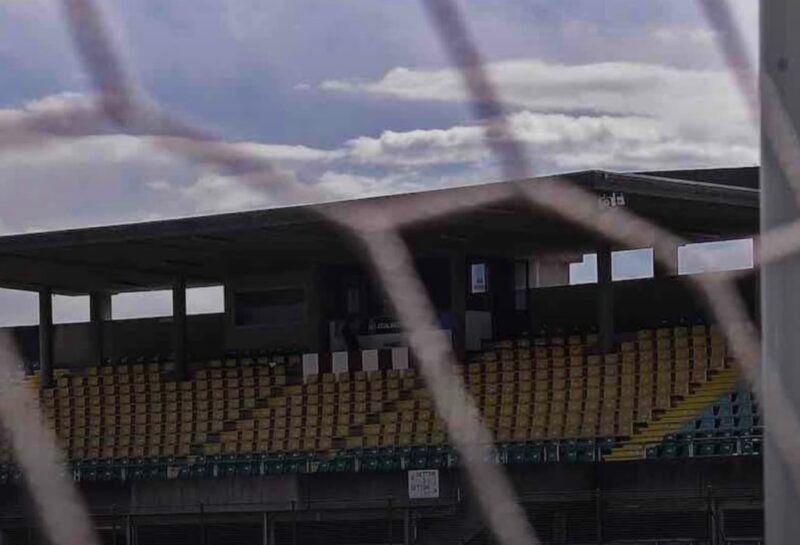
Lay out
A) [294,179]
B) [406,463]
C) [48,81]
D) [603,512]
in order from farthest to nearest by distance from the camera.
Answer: [406,463] < [603,512] < [294,179] < [48,81]

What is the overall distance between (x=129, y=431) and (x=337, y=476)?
1970 mm

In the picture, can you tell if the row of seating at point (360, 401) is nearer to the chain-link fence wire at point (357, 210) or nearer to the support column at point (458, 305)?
the support column at point (458, 305)

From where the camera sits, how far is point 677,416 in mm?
11234

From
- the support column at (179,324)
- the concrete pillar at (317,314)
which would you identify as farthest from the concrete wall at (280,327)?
the support column at (179,324)

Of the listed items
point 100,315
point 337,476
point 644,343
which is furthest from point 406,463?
point 100,315

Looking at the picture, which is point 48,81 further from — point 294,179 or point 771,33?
point 771,33

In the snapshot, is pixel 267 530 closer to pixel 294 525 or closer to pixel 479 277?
pixel 294 525

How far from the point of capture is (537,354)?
1228 centimetres

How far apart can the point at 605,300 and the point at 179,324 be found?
388 centimetres

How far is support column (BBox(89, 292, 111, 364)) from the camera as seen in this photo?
13.4m

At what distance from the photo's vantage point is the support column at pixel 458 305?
41.8 ft

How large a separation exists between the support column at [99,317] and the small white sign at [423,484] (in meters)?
2.79

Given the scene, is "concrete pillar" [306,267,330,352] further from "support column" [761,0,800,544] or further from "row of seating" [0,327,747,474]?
"support column" [761,0,800,544]

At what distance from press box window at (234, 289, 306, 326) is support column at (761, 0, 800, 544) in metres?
12.7
